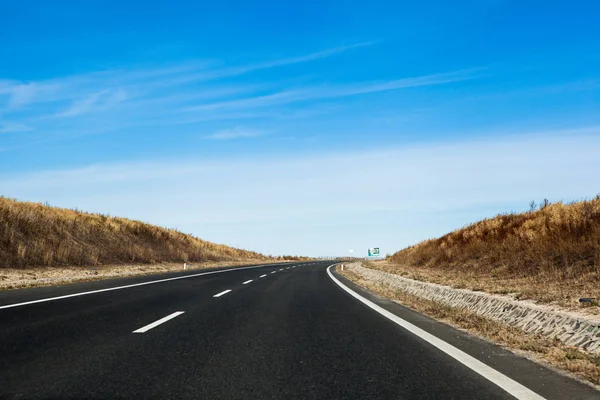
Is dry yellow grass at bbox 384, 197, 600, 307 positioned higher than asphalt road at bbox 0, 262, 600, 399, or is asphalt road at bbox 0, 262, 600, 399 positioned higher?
dry yellow grass at bbox 384, 197, 600, 307

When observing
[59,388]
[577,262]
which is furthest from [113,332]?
[577,262]

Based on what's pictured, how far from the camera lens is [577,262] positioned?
11750mm

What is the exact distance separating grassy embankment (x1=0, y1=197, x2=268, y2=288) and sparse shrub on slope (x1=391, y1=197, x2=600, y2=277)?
1538 centimetres

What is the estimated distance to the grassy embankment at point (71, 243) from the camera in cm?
2339

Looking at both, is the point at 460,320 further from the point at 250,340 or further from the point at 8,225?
the point at 8,225

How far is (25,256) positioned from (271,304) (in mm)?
17675

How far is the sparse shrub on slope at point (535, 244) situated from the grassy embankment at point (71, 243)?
15383mm

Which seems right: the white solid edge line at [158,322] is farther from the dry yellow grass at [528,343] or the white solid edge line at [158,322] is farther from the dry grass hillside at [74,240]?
the dry grass hillside at [74,240]

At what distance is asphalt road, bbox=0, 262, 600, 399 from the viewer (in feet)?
13.6

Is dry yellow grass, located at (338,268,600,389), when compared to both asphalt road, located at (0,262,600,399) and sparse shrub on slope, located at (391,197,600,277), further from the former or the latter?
sparse shrub on slope, located at (391,197,600,277)

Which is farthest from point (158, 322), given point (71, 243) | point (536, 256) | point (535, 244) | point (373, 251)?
point (373, 251)

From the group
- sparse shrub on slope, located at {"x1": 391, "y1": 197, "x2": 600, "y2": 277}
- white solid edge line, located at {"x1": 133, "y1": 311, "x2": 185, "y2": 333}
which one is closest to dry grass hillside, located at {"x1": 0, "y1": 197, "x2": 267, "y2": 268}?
white solid edge line, located at {"x1": 133, "y1": 311, "x2": 185, "y2": 333}

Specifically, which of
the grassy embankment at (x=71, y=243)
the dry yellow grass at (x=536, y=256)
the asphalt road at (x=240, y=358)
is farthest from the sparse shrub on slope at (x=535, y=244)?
the grassy embankment at (x=71, y=243)

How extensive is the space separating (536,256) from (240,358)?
11002 mm
